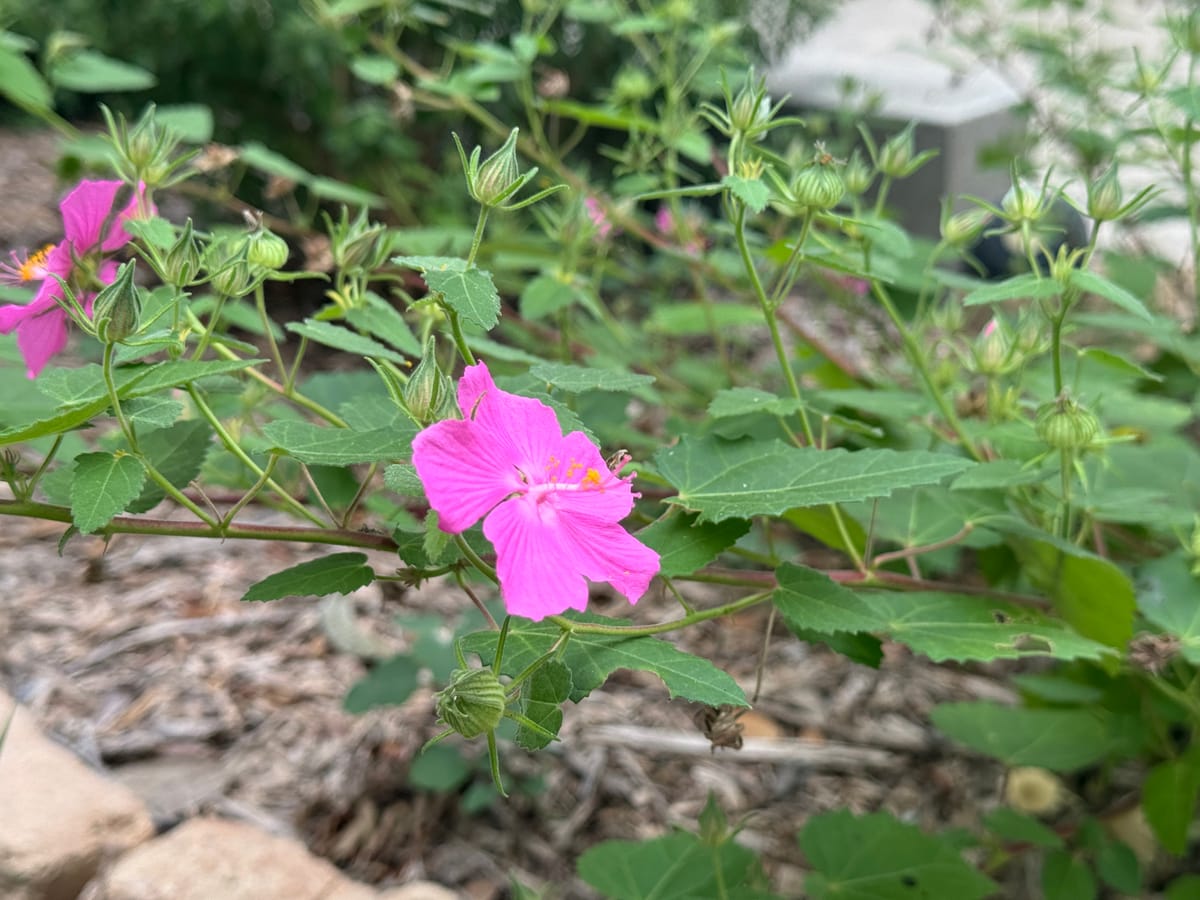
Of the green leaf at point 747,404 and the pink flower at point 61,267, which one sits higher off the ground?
the pink flower at point 61,267

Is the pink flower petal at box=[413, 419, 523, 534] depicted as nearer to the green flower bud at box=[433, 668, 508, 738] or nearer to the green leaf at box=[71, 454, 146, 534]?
the green flower bud at box=[433, 668, 508, 738]

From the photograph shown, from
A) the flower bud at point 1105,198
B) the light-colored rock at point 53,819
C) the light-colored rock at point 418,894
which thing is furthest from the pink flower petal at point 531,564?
the light-colored rock at point 53,819

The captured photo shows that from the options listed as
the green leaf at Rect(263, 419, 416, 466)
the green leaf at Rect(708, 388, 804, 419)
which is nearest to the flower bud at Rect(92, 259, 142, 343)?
the green leaf at Rect(263, 419, 416, 466)

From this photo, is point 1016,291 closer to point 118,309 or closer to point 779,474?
point 779,474

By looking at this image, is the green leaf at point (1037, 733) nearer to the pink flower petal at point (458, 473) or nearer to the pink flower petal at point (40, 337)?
the pink flower petal at point (458, 473)

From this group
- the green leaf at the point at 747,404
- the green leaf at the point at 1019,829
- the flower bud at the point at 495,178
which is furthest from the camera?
the green leaf at the point at 1019,829

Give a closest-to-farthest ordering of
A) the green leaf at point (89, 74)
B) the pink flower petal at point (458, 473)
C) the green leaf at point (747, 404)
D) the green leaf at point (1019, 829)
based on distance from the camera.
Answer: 1. the pink flower petal at point (458, 473)
2. the green leaf at point (747, 404)
3. the green leaf at point (1019, 829)
4. the green leaf at point (89, 74)
